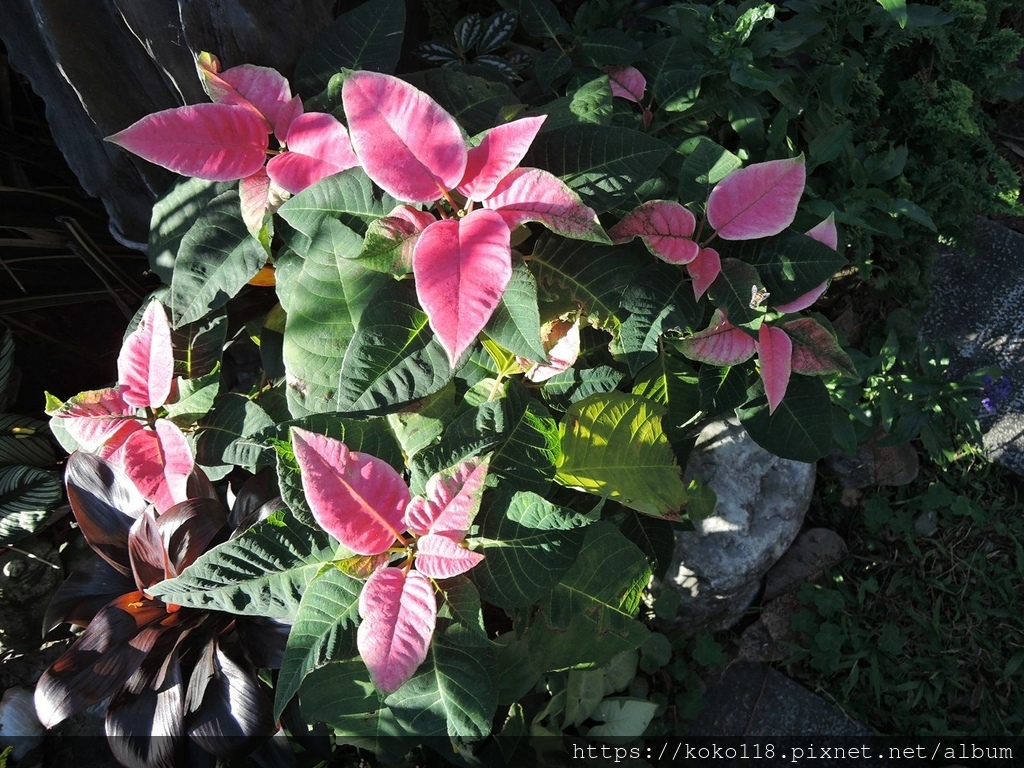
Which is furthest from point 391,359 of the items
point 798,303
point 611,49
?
point 611,49

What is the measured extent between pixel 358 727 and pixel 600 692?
2.86 ft

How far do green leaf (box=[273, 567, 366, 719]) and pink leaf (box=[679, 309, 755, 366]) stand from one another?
69 cm

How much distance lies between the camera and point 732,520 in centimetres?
211

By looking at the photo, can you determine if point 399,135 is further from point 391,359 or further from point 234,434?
point 234,434

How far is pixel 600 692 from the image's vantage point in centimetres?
192

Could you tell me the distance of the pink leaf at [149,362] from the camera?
4.53 feet

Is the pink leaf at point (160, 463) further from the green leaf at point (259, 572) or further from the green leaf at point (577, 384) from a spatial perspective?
the green leaf at point (577, 384)

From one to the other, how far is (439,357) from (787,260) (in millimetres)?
601

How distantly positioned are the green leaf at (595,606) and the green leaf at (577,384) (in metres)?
0.24

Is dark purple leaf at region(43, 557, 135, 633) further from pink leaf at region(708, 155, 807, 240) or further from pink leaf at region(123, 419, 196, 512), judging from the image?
pink leaf at region(708, 155, 807, 240)

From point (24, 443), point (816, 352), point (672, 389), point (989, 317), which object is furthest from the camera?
point (989, 317)

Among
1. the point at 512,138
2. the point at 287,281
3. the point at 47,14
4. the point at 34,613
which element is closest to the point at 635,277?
the point at 512,138

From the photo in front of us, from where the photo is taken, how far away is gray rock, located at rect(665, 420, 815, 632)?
2.11m

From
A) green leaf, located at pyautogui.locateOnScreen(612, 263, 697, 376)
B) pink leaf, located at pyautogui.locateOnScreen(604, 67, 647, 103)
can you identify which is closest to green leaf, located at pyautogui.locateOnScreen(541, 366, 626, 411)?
green leaf, located at pyautogui.locateOnScreen(612, 263, 697, 376)
